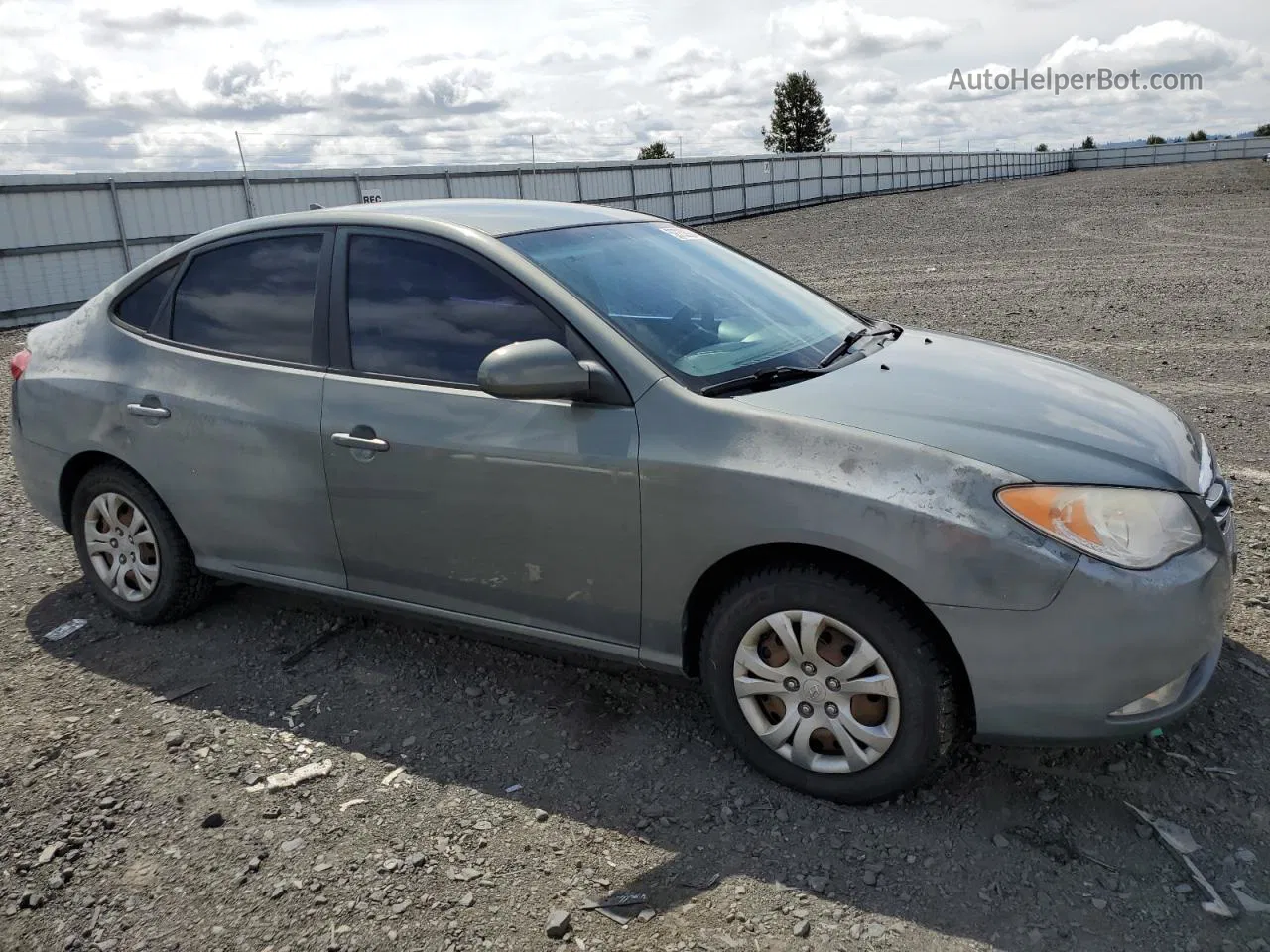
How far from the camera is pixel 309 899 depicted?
277 centimetres

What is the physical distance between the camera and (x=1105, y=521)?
2678 mm

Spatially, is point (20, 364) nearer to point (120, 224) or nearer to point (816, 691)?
point (816, 691)

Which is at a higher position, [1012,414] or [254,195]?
[254,195]

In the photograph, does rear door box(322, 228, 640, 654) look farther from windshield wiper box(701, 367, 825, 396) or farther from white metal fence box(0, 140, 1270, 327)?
white metal fence box(0, 140, 1270, 327)

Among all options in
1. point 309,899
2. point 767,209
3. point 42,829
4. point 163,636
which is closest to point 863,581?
point 309,899

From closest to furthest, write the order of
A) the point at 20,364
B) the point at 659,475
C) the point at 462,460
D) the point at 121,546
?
the point at 659,475, the point at 462,460, the point at 121,546, the point at 20,364

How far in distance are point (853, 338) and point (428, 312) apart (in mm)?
1559

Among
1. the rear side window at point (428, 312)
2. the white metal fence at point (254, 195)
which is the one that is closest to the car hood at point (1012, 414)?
the rear side window at point (428, 312)

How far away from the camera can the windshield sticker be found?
4223mm

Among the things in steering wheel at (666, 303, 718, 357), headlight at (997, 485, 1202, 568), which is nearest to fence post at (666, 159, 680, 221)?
steering wheel at (666, 303, 718, 357)

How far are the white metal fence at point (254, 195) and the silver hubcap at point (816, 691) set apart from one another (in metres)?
13.4

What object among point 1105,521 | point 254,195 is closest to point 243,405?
point 1105,521

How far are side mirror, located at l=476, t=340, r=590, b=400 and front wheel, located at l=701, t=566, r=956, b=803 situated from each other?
0.78 m

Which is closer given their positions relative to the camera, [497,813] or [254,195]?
[497,813]
